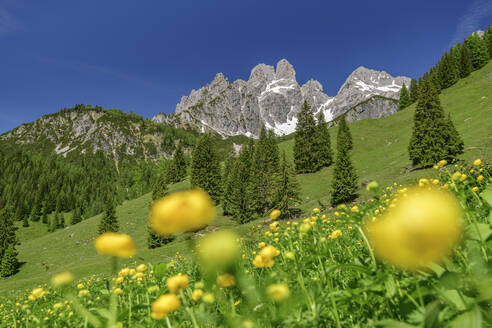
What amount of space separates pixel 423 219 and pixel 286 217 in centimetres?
2644

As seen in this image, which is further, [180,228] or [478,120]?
[478,120]

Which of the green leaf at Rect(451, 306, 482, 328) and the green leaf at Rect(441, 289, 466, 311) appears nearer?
the green leaf at Rect(451, 306, 482, 328)

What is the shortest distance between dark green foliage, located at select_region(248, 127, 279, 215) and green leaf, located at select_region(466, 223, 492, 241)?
29042 millimetres

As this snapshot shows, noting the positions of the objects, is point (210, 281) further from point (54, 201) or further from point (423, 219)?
point (54, 201)

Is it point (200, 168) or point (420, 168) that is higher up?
point (200, 168)

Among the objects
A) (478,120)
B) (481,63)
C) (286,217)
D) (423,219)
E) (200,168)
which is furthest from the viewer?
(481,63)

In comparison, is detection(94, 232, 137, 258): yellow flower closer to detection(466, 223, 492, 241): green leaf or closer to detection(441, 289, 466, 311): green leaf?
detection(441, 289, 466, 311): green leaf

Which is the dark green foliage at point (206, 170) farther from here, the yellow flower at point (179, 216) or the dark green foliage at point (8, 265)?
the yellow flower at point (179, 216)

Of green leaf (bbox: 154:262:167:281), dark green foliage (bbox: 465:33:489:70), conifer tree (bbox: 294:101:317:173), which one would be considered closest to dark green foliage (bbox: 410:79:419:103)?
dark green foliage (bbox: 465:33:489:70)

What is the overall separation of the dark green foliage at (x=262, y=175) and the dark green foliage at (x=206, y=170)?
7.53 meters

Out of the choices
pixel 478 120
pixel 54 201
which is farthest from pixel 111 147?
pixel 478 120

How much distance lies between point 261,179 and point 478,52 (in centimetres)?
6430

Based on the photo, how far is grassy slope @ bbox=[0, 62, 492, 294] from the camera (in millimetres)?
25192

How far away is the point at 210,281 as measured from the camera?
104cm
